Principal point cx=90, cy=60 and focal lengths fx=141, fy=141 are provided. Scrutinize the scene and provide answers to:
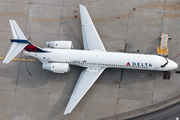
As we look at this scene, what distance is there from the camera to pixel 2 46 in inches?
408

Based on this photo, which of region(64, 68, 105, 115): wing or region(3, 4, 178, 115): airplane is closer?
region(3, 4, 178, 115): airplane

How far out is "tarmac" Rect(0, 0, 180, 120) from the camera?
33.1ft

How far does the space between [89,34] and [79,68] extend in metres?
2.54

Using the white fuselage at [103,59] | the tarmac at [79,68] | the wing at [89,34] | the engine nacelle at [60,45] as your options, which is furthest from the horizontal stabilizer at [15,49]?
the wing at [89,34]

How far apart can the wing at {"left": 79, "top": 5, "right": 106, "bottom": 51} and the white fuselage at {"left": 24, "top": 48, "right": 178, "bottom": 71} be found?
64cm

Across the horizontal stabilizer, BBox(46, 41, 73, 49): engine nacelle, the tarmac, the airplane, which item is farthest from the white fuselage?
the tarmac

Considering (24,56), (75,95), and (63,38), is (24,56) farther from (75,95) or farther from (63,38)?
(75,95)

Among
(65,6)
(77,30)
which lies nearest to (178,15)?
(77,30)

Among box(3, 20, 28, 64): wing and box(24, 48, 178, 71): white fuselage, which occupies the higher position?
box(3, 20, 28, 64): wing

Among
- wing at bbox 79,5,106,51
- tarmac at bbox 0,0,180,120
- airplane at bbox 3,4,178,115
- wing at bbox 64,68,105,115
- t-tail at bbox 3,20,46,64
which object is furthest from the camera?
tarmac at bbox 0,0,180,120

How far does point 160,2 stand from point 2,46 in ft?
39.9

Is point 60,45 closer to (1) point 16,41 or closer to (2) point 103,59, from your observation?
(1) point 16,41

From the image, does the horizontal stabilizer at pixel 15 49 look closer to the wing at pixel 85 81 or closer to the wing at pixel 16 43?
the wing at pixel 16 43

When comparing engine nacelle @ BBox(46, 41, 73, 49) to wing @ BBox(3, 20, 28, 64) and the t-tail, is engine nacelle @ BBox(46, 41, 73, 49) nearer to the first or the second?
the t-tail
